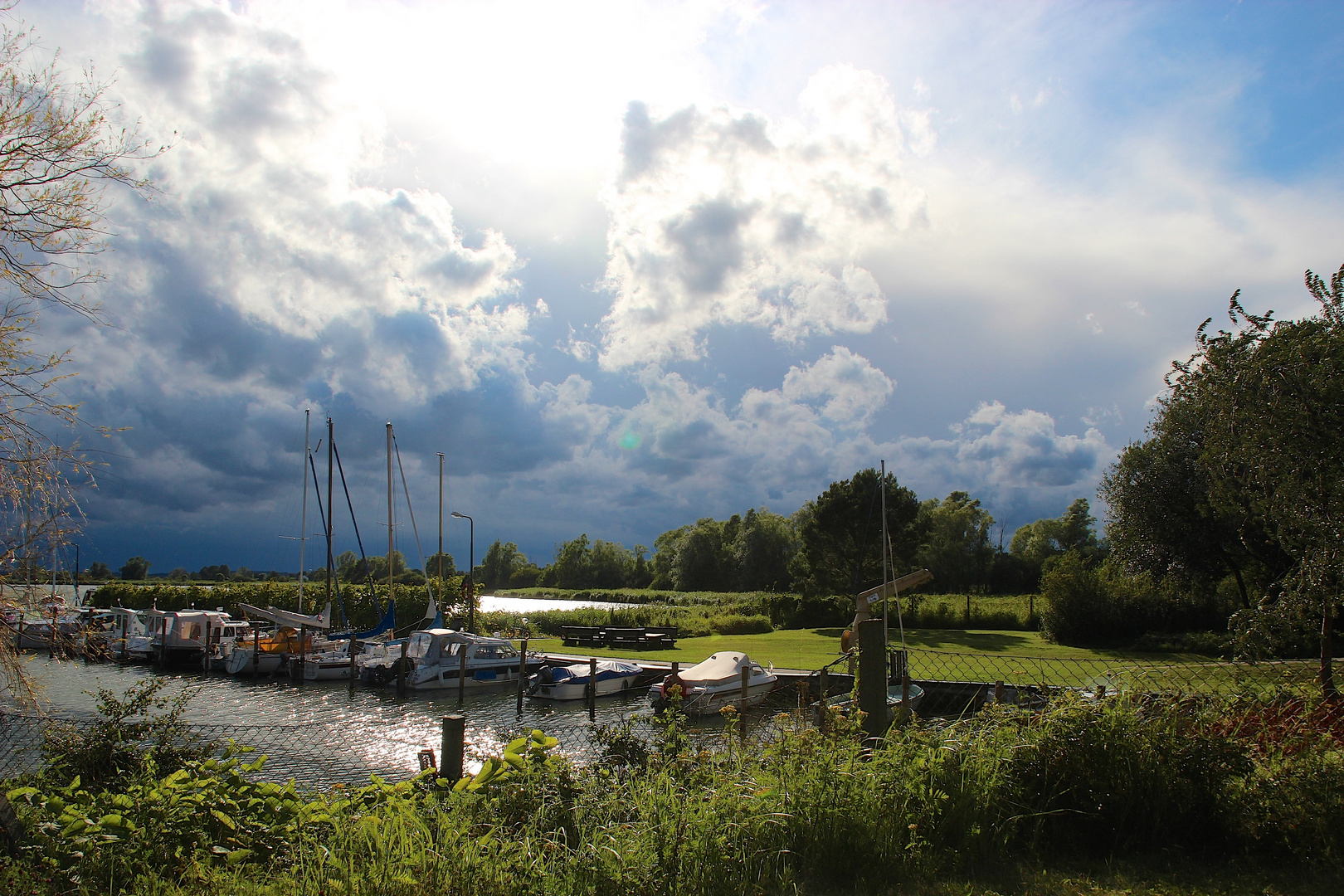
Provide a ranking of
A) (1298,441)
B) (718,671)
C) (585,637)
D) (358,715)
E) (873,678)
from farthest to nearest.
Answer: (585,637), (358,715), (718,671), (1298,441), (873,678)

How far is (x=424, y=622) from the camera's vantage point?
3738cm

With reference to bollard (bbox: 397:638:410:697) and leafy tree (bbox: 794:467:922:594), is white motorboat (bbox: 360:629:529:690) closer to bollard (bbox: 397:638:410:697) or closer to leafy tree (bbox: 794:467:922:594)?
bollard (bbox: 397:638:410:697)

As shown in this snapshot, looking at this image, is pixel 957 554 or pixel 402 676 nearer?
pixel 402 676

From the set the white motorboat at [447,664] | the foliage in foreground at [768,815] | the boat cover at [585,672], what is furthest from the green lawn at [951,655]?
the foliage in foreground at [768,815]

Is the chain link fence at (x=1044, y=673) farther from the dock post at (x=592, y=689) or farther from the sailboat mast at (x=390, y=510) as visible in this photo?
the sailboat mast at (x=390, y=510)

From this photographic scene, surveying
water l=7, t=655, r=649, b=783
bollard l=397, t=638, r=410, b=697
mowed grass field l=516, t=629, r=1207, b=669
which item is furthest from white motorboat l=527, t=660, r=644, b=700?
bollard l=397, t=638, r=410, b=697

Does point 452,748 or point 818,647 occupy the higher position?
point 452,748

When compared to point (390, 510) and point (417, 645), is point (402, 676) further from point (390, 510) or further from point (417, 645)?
point (390, 510)

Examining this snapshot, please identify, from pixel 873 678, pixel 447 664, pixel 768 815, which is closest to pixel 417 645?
pixel 447 664

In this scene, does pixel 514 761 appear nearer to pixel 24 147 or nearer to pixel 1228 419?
pixel 24 147

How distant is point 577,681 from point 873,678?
18.7 metres

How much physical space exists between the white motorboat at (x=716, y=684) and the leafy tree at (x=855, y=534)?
25.9m

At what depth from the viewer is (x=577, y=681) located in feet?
78.2

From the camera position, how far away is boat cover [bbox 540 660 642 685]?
24.1 meters
